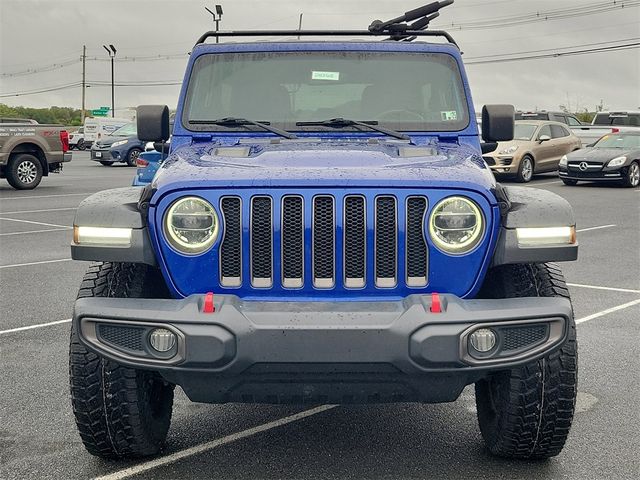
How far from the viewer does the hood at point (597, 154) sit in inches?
854

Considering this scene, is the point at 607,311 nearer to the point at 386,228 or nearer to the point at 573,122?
the point at 386,228

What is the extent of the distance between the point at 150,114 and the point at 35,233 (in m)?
8.51

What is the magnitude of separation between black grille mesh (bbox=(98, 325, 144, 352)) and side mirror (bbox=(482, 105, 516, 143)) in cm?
269

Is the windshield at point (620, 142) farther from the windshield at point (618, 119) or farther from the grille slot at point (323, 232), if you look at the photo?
the grille slot at point (323, 232)

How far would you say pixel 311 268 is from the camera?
3.47 m

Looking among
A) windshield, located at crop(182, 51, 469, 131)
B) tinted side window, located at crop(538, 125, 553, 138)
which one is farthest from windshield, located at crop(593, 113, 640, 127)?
windshield, located at crop(182, 51, 469, 131)

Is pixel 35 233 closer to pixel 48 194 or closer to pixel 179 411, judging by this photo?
pixel 48 194

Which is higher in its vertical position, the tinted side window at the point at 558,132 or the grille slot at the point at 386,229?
the tinted side window at the point at 558,132

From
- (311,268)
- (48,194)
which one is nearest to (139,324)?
(311,268)

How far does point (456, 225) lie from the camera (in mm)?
3502

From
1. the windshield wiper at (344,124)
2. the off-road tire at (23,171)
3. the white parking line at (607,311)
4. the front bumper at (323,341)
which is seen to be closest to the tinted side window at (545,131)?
the off-road tire at (23,171)

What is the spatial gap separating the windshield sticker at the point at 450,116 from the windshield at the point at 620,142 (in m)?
18.8

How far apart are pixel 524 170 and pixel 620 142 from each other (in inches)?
105

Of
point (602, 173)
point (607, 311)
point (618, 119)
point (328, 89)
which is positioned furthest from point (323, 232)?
point (618, 119)
